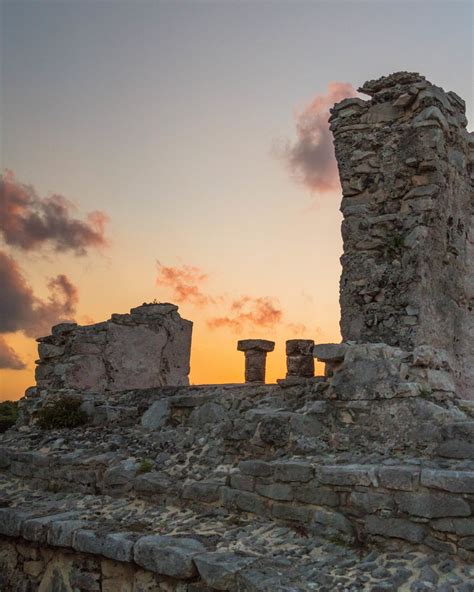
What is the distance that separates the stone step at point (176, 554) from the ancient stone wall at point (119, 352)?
10.4ft

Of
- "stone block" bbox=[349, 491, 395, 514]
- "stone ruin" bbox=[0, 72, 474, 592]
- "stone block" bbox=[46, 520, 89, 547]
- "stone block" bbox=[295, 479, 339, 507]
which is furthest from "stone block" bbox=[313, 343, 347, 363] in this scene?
"stone block" bbox=[46, 520, 89, 547]

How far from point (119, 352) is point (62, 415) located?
1.93 metres

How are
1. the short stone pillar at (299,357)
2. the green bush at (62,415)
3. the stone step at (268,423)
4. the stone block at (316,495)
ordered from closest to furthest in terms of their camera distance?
1. the stone block at (316,495)
2. the stone step at (268,423)
3. the green bush at (62,415)
4. the short stone pillar at (299,357)

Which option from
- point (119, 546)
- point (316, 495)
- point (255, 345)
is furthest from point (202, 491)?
point (255, 345)

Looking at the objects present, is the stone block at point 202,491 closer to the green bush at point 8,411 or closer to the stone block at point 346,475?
the stone block at point 346,475

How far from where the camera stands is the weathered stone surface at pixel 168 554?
5094 millimetres

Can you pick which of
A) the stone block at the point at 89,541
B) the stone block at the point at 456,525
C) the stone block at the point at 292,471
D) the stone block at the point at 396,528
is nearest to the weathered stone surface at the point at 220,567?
the stone block at the point at 292,471

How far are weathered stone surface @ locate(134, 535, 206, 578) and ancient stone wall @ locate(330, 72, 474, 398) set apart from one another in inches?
138

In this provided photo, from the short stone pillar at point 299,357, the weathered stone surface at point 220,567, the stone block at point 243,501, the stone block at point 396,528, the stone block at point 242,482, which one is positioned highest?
the short stone pillar at point 299,357

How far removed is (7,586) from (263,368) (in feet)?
20.3

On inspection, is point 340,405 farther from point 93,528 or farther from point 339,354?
point 93,528

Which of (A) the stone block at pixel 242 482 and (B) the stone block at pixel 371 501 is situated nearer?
(B) the stone block at pixel 371 501

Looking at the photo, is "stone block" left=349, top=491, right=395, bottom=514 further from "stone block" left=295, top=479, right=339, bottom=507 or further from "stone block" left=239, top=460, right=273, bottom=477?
"stone block" left=239, top=460, right=273, bottom=477

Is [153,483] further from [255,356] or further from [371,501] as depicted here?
[255,356]
